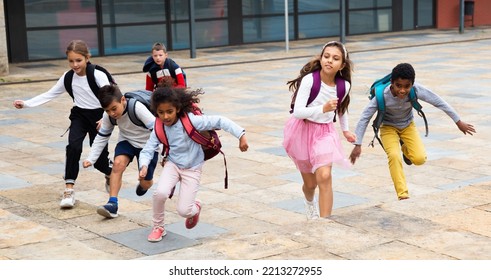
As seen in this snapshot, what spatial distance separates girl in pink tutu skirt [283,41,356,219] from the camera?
282 inches

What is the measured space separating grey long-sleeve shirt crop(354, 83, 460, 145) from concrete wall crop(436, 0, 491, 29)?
23.2 meters

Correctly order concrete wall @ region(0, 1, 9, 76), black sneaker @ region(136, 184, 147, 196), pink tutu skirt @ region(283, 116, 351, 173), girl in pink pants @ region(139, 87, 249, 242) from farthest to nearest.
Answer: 1. concrete wall @ region(0, 1, 9, 76)
2. black sneaker @ region(136, 184, 147, 196)
3. pink tutu skirt @ region(283, 116, 351, 173)
4. girl in pink pants @ region(139, 87, 249, 242)

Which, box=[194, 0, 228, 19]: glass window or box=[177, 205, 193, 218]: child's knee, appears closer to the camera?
box=[177, 205, 193, 218]: child's knee

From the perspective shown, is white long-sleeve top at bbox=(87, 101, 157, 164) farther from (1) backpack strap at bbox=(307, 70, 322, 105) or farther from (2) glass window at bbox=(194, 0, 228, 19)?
(2) glass window at bbox=(194, 0, 228, 19)

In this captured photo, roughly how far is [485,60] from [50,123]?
1092 centimetres

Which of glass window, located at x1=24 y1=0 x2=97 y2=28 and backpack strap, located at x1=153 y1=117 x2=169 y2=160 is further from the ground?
glass window, located at x1=24 y1=0 x2=97 y2=28

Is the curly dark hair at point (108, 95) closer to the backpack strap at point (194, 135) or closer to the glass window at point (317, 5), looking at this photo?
the backpack strap at point (194, 135)

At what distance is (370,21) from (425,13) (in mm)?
2538

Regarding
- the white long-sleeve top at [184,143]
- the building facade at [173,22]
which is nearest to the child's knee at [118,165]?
the white long-sleeve top at [184,143]

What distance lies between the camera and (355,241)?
6.20 m

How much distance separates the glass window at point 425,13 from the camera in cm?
3020

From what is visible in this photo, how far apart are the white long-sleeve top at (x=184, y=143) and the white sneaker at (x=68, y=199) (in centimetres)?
163

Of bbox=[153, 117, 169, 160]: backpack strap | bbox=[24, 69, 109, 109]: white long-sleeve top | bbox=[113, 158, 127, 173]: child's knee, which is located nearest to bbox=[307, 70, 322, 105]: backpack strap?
bbox=[153, 117, 169, 160]: backpack strap

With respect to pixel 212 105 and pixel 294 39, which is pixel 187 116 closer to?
pixel 212 105
